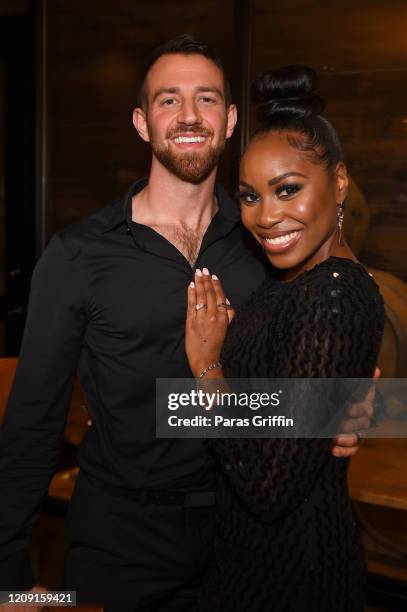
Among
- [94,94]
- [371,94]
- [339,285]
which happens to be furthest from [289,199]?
[94,94]

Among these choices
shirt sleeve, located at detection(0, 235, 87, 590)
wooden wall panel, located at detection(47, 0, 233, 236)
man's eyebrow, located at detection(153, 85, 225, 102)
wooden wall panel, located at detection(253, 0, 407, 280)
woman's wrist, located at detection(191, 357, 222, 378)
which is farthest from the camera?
wooden wall panel, located at detection(47, 0, 233, 236)

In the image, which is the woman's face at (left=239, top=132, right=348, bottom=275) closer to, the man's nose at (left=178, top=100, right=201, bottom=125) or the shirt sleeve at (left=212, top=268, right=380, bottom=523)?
the shirt sleeve at (left=212, top=268, right=380, bottom=523)

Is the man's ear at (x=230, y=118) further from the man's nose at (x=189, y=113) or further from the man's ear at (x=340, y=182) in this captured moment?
the man's ear at (x=340, y=182)

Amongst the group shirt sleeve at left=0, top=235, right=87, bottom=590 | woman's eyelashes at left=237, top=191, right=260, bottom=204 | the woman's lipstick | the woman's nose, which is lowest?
shirt sleeve at left=0, top=235, right=87, bottom=590

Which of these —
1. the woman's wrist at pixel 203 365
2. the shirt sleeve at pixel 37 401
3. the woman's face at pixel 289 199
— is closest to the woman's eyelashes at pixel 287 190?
the woman's face at pixel 289 199

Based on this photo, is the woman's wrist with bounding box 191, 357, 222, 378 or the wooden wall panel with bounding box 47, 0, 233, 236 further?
the wooden wall panel with bounding box 47, 0, 233, 236

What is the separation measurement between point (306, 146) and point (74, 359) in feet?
1.95

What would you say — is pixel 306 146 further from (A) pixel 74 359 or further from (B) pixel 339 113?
(B) pixel 339 113

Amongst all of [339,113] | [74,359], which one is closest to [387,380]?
[339,113]

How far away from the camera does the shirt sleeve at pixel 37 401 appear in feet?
4.09

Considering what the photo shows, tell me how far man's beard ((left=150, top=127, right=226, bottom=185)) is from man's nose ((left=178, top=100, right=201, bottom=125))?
2 cm

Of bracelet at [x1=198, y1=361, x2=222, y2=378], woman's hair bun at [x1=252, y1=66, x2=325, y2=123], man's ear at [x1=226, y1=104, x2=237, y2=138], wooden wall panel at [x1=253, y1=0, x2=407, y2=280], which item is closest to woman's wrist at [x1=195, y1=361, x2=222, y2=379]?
bracelet at [x1=198, y1=361, x2=222, y2=378]

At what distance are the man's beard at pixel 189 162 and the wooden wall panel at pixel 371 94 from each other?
4.61 ft

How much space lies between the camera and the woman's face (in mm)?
1026
